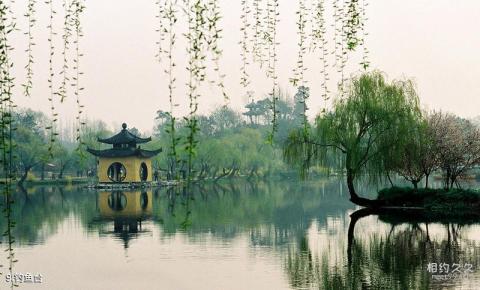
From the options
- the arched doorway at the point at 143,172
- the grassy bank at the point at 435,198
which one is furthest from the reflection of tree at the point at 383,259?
the arched doorway at the point at 143,172

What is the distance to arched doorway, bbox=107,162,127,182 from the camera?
53219 millimetres

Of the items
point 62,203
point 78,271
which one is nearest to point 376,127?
point 78,271

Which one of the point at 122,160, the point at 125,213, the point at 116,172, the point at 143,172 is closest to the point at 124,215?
the point at 125,213

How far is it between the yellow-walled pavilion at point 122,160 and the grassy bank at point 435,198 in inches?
1145

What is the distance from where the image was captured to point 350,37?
409cm

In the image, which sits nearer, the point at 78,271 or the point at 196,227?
the point at 78,271

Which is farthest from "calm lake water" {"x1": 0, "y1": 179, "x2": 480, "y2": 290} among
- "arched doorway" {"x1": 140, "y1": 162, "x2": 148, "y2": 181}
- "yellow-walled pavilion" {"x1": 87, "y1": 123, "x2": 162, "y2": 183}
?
"arched doorway" {"x1": 140, "y1": 162, "x2": 148, "y2": 181}

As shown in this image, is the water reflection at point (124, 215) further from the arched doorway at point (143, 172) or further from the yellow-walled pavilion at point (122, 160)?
the arched doorway at point (143, 172)

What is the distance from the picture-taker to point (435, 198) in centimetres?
2544

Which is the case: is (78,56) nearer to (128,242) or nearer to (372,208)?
(128,242)

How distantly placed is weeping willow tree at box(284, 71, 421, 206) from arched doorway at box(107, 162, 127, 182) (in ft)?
93.4

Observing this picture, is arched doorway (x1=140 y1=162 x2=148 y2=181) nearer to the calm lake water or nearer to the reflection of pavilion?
the reflection of pavilion

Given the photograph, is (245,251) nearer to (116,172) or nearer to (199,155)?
(116,172)

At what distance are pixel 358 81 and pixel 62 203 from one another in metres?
18.8
